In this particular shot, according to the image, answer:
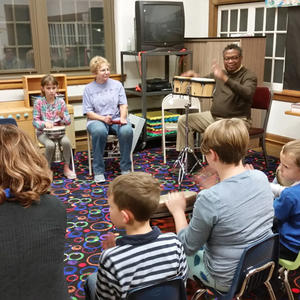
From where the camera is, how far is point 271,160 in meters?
4.38

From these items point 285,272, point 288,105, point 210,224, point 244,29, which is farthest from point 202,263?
point 244,29

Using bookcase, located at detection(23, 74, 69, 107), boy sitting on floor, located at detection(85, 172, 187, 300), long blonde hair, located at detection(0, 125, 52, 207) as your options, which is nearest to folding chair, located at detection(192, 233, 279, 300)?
boy sitting on floor, located at detection(85, 172, 187, 300)

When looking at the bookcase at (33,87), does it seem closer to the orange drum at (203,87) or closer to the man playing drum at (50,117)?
the man playing drum at (50,117)

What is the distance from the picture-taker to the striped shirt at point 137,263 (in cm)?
120

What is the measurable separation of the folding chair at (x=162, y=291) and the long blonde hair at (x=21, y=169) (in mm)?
416

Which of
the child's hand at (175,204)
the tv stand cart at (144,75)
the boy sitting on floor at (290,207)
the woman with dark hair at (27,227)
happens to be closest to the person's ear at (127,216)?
the woman with dark hair at (27,227)

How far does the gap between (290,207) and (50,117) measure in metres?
2.86

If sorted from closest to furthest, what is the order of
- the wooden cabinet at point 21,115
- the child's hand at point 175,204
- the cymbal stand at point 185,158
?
1. the child's hand at point 175,204
2. the cymbal stand at point 185,158
3. the wooden cabinet at point 21,115

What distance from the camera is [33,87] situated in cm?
460

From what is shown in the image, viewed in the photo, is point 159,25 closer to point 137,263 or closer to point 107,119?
point 107,119

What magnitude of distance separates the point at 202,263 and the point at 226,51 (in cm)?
275

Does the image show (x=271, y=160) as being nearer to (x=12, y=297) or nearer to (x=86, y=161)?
(x=86, y=161)

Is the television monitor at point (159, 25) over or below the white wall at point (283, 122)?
over

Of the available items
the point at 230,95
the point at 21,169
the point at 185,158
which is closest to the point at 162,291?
the point at 21,169
